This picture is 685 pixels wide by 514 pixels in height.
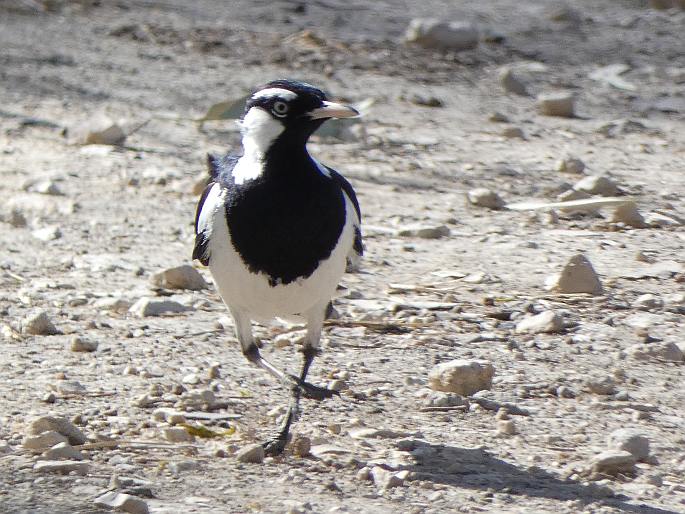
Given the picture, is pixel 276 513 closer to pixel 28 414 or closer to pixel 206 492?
pixel 206 492

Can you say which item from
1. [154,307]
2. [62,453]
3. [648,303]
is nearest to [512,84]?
[648,303]

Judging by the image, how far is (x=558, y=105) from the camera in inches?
347

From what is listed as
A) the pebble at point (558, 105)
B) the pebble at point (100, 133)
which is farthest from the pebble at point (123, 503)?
the pebble at point (558, 105)

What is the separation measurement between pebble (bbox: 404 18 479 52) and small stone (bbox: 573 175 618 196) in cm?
344

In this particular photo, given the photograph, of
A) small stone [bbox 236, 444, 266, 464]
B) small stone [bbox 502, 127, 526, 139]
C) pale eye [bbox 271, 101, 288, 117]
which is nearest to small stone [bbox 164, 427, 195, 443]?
small stone [bbox 236, 444, 266, 464]

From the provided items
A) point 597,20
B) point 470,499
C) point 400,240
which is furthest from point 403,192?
point 597,20

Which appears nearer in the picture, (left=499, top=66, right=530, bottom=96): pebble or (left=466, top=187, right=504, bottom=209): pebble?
(left=466, top=187, right=504, bottom=209): pebble

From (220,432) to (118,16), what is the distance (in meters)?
7.39

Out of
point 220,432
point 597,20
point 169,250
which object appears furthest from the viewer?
point 597,20

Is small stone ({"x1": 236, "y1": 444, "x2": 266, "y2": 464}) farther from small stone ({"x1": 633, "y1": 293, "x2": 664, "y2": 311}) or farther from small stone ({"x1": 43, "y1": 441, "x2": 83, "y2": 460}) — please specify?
small stone ({"x1": 633, "y1": 293, "x2": 664, "y2": 311})

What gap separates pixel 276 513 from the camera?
3.74m

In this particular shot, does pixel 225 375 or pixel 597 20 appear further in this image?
pixel 597 20

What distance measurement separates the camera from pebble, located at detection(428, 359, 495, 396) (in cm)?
473

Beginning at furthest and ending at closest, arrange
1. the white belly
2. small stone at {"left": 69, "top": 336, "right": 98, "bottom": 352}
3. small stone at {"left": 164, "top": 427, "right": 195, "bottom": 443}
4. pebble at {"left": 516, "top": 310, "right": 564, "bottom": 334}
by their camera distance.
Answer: pebble at {"left": 516, "top": 310, "right": 564, "bottom": 334} → small stone at {"left": 69, "top": 336, "right": 98, "bottom": 352} → the white belly → small stone at {"left": 164, "top": 427, "right": 195, "bottom": 443}
